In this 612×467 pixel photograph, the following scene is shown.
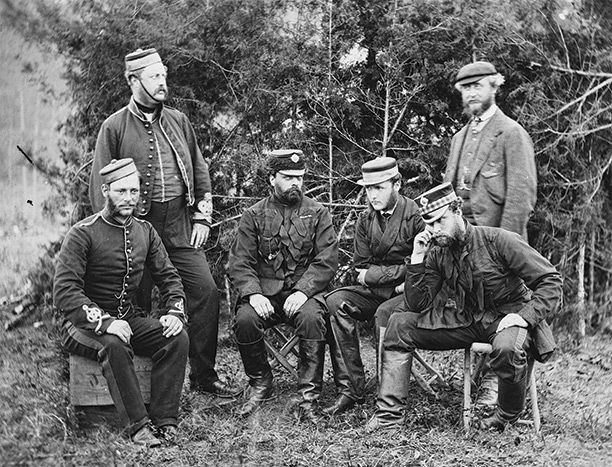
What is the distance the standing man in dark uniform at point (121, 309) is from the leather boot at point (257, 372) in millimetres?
681

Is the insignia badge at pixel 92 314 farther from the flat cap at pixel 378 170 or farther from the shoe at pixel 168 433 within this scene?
the flat cap at pixel 378 170

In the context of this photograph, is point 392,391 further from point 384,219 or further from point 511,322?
point 384,219

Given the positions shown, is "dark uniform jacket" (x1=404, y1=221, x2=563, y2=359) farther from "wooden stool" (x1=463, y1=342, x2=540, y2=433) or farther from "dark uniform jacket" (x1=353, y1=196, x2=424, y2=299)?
"dark uniform jacket" (x1=353, y1=196, x2=424, y2=299)

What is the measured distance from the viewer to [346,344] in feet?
19.1

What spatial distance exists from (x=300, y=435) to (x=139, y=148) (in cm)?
245

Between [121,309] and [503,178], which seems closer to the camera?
[121,309]

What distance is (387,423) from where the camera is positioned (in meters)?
5.19

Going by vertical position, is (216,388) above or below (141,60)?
below

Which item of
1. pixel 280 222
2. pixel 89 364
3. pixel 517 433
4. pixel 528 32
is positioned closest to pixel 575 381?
pixel 517 433

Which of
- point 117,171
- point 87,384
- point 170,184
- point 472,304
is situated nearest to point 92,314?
point 87,384

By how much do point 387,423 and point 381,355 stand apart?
604 mm

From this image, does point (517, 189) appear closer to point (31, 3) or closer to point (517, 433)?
point (517, 433)

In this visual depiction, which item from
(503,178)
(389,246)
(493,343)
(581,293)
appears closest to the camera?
(493,343)

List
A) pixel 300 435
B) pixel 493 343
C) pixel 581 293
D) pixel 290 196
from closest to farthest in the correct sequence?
pixel 493 343, pixel 300 435, pixel 290 196, pixel 581 293
